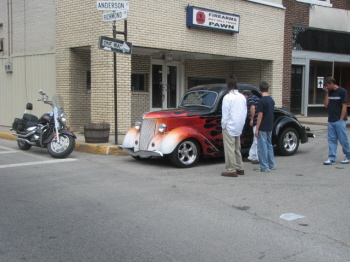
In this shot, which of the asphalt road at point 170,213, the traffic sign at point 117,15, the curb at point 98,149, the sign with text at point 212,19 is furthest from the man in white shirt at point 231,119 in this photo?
the sign with text at point 212,19

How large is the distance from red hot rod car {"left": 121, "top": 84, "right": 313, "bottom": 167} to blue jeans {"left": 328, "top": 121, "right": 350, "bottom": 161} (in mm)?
1292

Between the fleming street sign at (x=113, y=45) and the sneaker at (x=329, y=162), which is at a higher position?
the fleming street sign at (x=113, y=45)

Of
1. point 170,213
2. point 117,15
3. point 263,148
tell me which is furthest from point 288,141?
point 170,213

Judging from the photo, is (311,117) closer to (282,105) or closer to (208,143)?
(282,105)

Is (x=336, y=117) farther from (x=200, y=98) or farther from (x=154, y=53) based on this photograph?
(x=154, y=53)

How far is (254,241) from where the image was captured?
14.4ft

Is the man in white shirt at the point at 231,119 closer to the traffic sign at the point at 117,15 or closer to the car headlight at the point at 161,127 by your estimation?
the car headlight at the point at 161,127

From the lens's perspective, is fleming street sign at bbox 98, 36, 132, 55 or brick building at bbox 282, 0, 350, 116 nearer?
fleming street sign at bbox 98, 36, 132, 55

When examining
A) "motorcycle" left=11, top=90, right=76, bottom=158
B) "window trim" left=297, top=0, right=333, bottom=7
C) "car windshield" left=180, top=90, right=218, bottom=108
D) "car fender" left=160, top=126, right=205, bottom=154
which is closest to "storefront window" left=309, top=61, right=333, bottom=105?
"window trim" left=297, top=0, right=333, bottom=7

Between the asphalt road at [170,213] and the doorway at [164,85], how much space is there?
25.8 ft

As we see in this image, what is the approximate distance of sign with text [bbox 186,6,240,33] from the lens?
13812 mm

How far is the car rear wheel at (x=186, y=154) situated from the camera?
8.20m

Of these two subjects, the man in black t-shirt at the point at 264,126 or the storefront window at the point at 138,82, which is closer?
the man in black t-shirt at the point at 264,126

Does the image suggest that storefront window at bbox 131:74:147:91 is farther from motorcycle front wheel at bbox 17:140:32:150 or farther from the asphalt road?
the asphalt road
